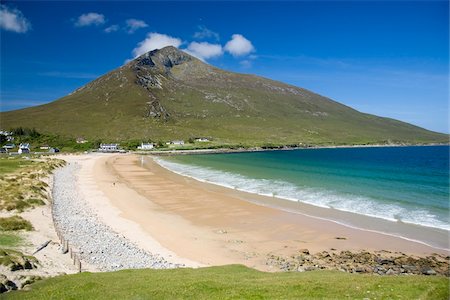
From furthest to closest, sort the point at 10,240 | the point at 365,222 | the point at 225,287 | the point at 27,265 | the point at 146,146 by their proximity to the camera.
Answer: the point at 146,146 → the point at 365,222 → the point at 10,240 → the point at 27,265 → the point at 225,287

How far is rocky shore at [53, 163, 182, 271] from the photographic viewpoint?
2230 cm

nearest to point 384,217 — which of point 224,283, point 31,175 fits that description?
point 224,283

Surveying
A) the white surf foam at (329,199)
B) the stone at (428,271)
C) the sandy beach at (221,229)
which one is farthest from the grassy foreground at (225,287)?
the white surf foam at (329,199)

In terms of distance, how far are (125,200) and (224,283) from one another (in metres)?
31.6

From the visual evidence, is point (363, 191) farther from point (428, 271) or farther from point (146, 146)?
point (146, 146)

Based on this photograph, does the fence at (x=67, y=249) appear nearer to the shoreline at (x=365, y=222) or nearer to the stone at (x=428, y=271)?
the stone at (x=428, y=271)

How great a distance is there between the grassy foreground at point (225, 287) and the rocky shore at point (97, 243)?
159 inches

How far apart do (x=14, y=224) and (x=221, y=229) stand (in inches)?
642

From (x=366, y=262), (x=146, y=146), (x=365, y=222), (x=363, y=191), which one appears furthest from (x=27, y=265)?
(x=146, y=146)

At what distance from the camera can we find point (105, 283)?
53.8 feet

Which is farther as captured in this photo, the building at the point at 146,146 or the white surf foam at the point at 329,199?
the building at the point at 146,146

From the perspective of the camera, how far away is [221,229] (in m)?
32.4

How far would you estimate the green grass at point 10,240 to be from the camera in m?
22.9

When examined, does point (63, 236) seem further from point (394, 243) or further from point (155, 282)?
point (394, 243)
